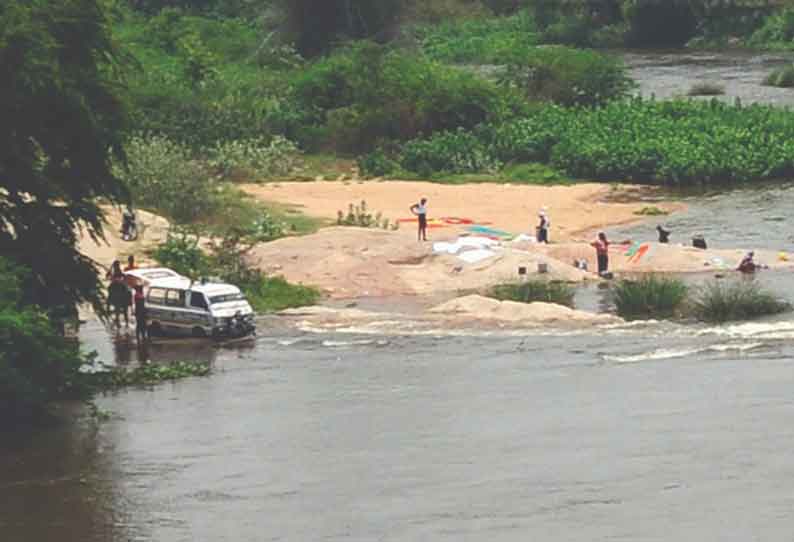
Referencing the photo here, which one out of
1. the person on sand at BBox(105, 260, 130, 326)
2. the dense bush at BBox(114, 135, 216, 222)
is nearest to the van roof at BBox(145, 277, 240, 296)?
the person on sand at BBox(105, 260, 130, 326)

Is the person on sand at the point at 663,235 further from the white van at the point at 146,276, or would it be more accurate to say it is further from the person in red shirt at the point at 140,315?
the person in red shirt at the point at 140,315

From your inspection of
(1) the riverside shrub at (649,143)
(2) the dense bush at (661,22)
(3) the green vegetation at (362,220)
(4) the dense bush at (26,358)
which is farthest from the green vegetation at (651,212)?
(2) the dense bush at (661,22)

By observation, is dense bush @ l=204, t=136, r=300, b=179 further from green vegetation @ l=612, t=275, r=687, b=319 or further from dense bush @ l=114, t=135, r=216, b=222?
green vegetation @ l=612, t=275, r=687, b=319

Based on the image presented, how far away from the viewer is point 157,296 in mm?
43938

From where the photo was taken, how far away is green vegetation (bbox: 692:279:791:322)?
143ft

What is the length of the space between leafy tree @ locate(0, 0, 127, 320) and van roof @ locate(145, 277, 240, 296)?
527cm

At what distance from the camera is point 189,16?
373 feet

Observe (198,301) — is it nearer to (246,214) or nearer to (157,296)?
(157,296)

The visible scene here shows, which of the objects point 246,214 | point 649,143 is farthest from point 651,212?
point 246,214

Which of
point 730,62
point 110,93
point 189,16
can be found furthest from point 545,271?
point 189,16

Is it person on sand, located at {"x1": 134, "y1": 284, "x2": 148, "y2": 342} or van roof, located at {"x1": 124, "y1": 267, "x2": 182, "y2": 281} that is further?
van roof, located at {"x1": 124, "y1": 267, "x2": 182, "y2": 281}

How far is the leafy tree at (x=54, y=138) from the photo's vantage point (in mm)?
36156

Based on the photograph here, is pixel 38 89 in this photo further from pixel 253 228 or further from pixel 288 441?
pixel 253 228

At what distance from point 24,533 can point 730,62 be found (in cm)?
7778
